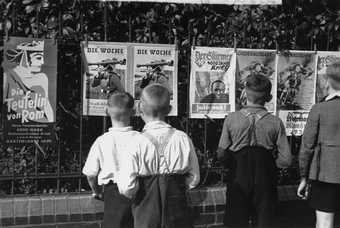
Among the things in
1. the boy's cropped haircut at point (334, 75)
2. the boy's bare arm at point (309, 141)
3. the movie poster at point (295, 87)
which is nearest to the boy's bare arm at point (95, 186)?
the boy's bare arm at point (309, 141)

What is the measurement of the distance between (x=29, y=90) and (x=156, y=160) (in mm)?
1871

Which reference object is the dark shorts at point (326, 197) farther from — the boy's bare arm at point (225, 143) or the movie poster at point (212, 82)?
the movie poster at point (212, 82)

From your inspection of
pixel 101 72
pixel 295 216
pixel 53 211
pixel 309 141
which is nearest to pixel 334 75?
pixel 309 141

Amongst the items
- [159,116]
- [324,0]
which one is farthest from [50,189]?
[324,0]

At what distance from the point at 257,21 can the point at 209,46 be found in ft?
1.97

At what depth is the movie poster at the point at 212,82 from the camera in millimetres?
5684

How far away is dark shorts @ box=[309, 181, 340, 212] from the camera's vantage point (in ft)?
14.9

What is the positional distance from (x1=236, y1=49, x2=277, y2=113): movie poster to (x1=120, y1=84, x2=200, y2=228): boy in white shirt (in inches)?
77.5

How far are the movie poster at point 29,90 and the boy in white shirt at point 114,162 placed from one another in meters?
1.36

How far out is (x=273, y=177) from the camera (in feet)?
15.5

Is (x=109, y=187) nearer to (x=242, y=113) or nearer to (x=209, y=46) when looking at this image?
(x=242, y=113)

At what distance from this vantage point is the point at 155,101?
3.96m

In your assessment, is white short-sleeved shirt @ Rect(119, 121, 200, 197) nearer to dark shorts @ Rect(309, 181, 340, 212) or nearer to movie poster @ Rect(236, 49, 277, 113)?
dark shorts @ Rect(309, 181, 340, 212)

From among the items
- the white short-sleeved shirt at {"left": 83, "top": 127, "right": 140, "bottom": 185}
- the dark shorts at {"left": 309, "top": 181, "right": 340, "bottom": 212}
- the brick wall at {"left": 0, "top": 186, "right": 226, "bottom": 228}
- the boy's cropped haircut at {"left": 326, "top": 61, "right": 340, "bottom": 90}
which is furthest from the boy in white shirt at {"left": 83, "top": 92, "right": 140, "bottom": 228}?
the boy's cropped haircut at {"left": 326, "top": 61, "right": 340, "bottom": 90}
